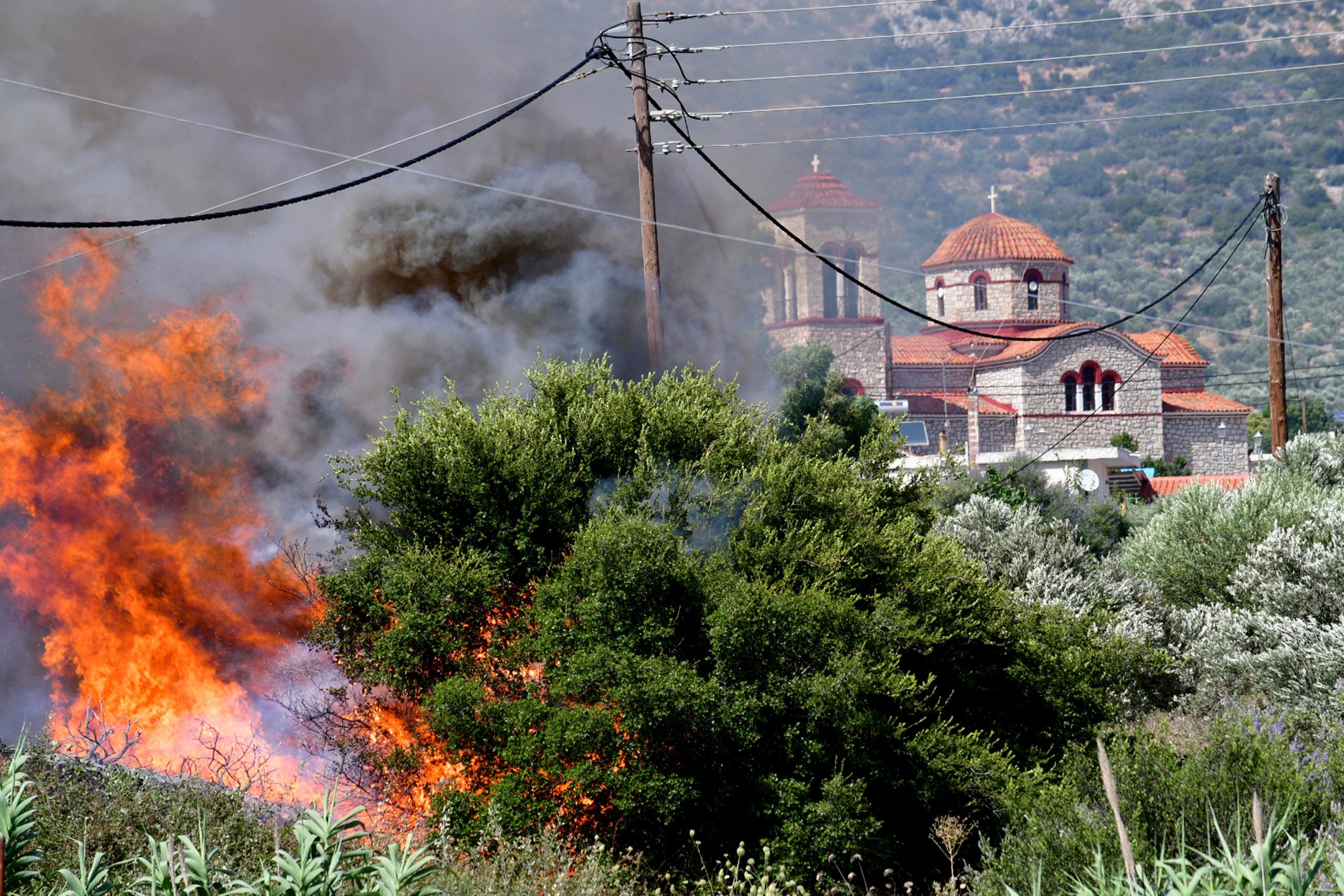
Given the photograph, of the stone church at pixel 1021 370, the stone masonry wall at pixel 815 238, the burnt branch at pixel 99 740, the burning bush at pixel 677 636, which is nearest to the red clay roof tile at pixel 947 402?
the stone church at pixel 1021 370

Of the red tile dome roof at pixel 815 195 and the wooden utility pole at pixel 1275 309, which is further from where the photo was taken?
the red tile dome roof at pixel 815 195

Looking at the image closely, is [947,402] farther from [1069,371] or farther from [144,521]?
[144,521]

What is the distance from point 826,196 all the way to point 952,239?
8316 mm

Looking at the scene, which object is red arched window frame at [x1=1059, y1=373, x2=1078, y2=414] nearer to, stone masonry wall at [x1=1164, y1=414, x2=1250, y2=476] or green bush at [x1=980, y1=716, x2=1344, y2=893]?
stone masonry wall at [x1=1164, y1=414, x2=1250, y2=476]

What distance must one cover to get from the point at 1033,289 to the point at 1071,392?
10.6 metres

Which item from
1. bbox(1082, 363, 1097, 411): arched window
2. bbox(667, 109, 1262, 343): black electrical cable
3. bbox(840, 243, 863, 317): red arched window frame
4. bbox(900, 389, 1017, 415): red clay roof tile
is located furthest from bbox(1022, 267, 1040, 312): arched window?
bbox(900, 389, 1017, 415): red clay roof tile

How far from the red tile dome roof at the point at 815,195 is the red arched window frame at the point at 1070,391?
19012 mm

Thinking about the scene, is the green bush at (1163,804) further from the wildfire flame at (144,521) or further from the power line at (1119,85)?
the power line at (1119,85)

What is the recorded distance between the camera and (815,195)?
70.7 meters

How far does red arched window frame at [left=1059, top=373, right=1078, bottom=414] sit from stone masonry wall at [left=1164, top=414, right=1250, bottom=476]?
18.1ft

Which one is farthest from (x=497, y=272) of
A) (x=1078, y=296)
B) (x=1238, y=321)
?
(x=1078, y=296)

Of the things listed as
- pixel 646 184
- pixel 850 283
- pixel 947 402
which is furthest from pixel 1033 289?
pixel 646 184

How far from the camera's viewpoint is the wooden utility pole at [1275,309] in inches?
826

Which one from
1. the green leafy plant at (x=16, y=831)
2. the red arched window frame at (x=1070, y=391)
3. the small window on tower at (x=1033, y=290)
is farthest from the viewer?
the small window on tower at (x=1033, y=290)
